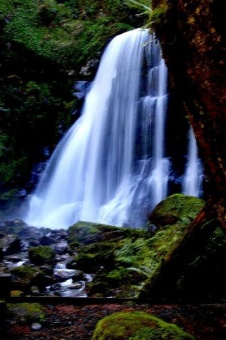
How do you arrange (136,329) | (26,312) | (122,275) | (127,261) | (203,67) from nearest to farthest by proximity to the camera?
(203,67) < (136,329) < (26,312) < (122,275) < (127,261)

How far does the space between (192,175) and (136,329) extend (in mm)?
10095

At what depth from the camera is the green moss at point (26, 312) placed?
12.6 feet

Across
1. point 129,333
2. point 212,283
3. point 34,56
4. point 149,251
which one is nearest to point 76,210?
point 149,251

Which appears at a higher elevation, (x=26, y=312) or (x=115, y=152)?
(x=115, y=152)

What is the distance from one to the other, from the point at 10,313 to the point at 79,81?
16.0 metres

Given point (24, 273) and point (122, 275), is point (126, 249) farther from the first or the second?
point (24, 273)

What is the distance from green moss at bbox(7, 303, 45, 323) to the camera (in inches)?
151

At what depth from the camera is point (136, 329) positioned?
9.03 feet

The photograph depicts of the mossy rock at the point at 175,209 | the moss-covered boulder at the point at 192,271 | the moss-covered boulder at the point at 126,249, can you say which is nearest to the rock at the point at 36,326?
the moss-covered boulder at the point at 192,271

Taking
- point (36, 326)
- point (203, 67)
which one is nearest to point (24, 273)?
point (36, 326)

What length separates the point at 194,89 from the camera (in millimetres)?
2662

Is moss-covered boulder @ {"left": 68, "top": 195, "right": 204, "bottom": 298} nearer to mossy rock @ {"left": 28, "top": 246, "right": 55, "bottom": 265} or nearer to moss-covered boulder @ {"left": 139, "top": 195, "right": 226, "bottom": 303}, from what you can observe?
moss-covered boulder @ {"left": 139, "top": 195, "right": 226, "bottom": 303}

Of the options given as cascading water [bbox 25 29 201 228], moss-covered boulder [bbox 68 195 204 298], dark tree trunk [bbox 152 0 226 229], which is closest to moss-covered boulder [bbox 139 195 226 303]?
moss-covered boulder [bbox 68 195 204 298]

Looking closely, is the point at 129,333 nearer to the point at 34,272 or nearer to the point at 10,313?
the point at 10,313
